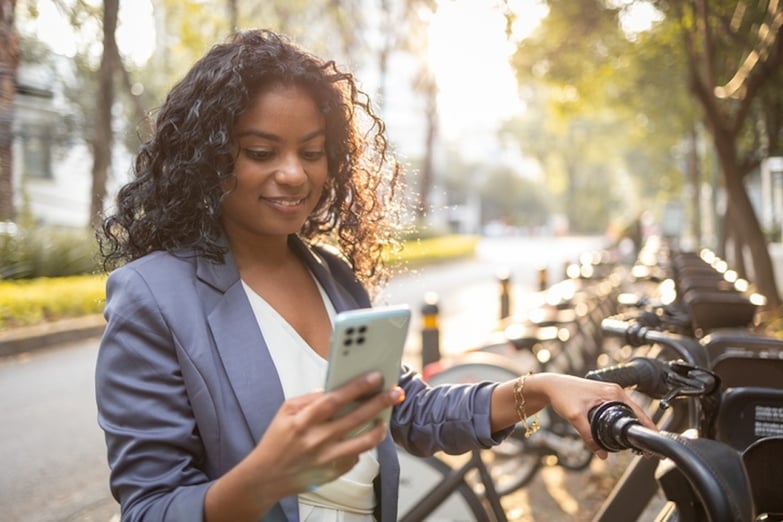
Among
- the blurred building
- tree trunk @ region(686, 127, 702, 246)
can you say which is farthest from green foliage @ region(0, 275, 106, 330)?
tree trunk @ region(686, 127, 702, 246)

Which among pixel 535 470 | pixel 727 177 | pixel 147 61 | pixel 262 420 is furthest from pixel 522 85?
pixel 262 420

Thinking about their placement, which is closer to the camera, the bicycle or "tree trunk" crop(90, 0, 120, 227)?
the bicycle

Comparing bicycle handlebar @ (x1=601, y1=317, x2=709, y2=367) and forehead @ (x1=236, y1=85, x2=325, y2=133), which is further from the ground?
forehead @ (x1=236, y1=85, x2=325, y2=133)

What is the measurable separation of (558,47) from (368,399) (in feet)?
38.9

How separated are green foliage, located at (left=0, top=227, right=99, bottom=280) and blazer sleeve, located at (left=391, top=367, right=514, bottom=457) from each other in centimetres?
1102

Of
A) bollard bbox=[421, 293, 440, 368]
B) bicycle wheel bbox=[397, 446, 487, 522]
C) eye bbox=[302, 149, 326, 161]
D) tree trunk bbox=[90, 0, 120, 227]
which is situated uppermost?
tree trunk bbox=[90, 0, 120, 227]

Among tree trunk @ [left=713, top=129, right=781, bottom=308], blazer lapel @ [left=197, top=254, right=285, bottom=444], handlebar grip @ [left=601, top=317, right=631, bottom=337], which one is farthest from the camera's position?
tree trunk @ [left=713, top=129, right=781, bottom=308]

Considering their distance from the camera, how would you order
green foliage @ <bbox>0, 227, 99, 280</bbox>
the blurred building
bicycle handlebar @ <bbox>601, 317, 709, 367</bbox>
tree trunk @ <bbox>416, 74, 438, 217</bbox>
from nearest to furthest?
bicycle handlebar @ <bbox>601, 317, 709, 367</bbox>, green foliage @ <bbox>0, 227, 99, 280</bbox>, the blurred building, tree trunk @ <bbox>416, 74, 438, 217</bbox>

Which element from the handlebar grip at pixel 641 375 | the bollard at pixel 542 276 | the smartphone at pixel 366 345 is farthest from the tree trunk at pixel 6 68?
the bollard at pixel 542 276

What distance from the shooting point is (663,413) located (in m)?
3.06

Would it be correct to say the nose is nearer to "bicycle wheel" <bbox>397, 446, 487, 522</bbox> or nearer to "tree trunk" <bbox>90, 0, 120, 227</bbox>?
"bicycle wheel" <bbox>397, 446, 487, 522</bbox>

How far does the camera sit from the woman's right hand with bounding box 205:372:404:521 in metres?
1.16

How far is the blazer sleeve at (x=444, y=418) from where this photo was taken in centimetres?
193

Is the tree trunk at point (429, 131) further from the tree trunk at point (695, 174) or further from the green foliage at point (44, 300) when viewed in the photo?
the green foliage at point (44, 300)
